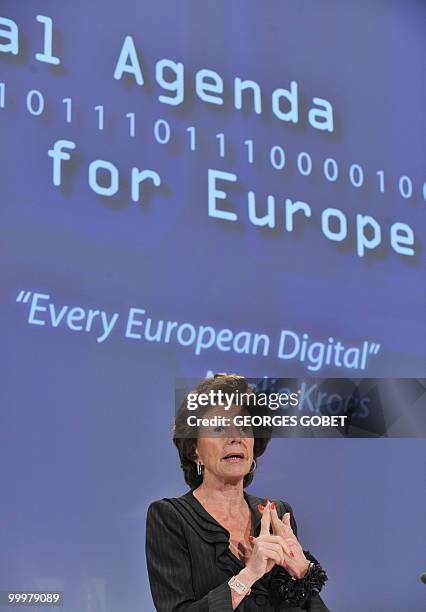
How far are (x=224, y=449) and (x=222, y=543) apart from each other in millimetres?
259

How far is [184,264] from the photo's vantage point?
311 centimetres

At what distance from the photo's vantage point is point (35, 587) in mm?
2852

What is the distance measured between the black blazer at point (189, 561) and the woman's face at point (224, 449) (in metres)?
0.13

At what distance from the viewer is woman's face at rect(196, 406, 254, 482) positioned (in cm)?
232

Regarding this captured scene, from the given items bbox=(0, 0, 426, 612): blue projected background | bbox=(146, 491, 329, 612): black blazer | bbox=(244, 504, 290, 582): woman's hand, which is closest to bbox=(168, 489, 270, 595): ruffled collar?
bbox=(146, 491, 329, 612): black blazer

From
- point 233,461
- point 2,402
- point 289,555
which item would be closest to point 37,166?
point 2,402

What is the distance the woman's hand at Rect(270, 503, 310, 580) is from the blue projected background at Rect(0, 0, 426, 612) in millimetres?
891

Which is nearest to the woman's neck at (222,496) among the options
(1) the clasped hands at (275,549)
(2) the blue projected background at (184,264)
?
(1) the clasped hands at (275,549)

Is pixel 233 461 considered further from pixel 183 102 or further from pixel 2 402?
pixel 183 102

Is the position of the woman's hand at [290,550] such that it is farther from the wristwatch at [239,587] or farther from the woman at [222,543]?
the wristwatch at [239,587]

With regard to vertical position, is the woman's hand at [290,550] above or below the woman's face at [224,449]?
below

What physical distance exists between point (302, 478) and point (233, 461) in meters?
0.83

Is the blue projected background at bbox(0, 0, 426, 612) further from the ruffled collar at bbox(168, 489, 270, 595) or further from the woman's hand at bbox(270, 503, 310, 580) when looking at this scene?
the woman's hand at bbox(270, 503, 310, 580)

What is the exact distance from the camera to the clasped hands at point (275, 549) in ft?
6.78
